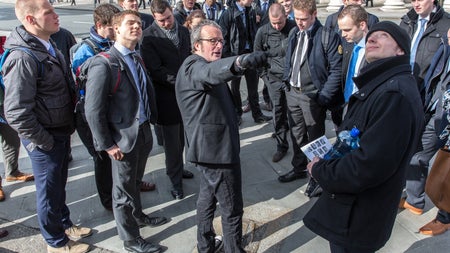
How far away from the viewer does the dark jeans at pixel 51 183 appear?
2.90 metres

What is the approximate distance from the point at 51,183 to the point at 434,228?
3.27m

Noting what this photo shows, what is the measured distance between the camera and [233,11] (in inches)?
231

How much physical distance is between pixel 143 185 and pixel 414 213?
280cm

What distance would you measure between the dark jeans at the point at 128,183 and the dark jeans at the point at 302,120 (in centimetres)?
168

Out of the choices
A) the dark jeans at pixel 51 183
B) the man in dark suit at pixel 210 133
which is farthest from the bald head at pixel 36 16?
the man in dark suit at pixel 210 133

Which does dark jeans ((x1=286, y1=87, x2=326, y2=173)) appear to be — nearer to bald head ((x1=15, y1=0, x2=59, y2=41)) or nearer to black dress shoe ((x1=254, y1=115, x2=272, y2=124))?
black dress shoe ((x1=254, y1=115, x2=272, y2=124))

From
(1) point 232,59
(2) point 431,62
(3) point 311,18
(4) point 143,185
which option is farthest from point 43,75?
(2) point 431,62

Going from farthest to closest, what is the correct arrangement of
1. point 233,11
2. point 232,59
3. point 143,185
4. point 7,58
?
point 233,11
point 143,185
point 7,58
point 232,59

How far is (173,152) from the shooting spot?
3971 mm

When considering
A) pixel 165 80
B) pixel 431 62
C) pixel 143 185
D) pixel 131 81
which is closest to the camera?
pixel 131 81

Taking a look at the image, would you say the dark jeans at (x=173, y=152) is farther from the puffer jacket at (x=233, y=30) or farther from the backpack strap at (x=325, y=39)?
the puffer jacket at (x=233, y=30)

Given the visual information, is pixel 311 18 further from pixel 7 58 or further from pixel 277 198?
pixel 7 58

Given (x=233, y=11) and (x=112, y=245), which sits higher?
(x=233, y=11)

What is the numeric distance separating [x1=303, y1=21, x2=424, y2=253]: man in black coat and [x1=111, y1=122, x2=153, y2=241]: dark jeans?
150 cm
